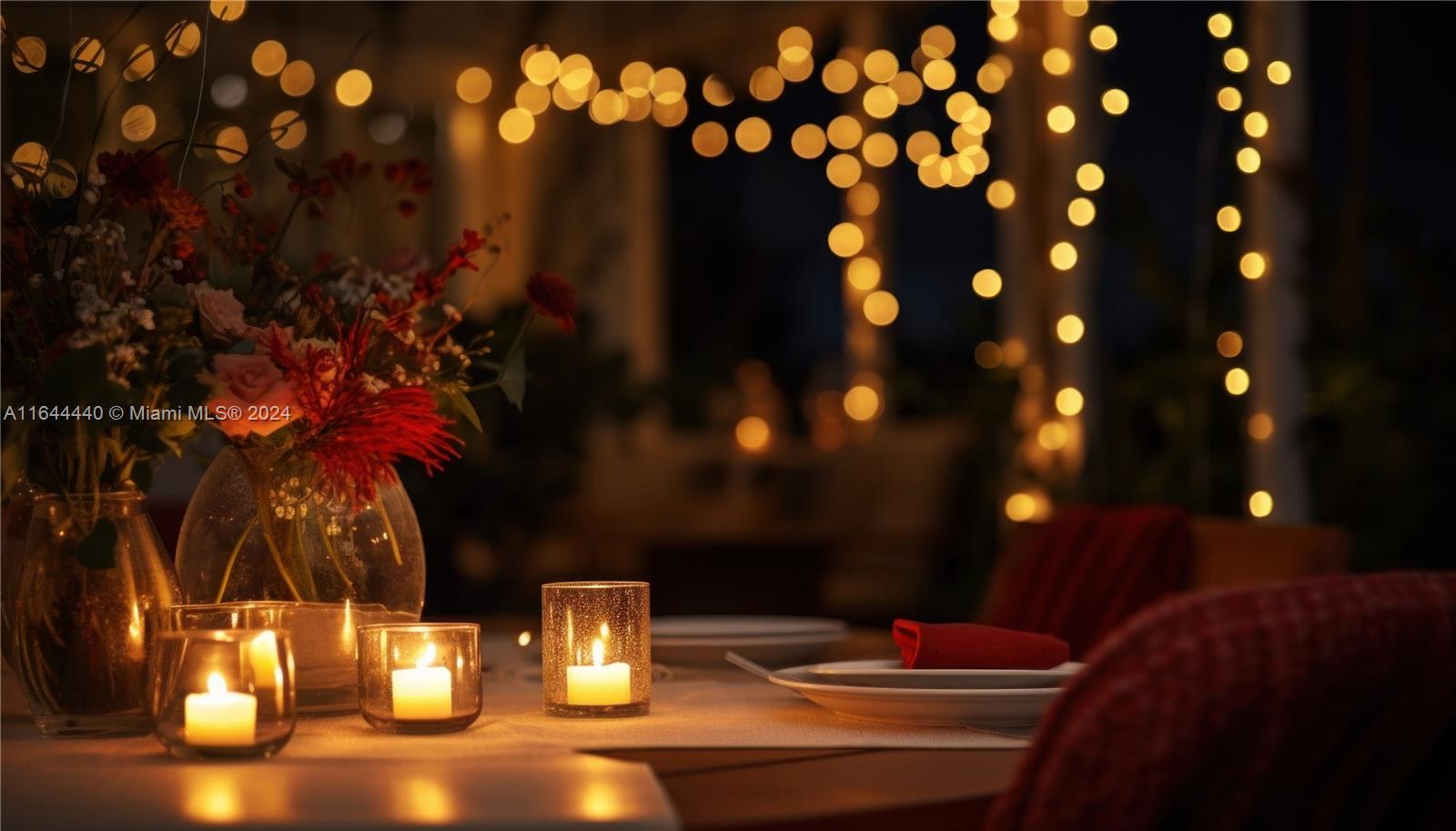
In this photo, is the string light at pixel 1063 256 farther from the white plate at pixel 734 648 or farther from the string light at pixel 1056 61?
the white plate at pixel 734 648

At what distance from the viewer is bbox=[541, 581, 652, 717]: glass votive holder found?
123cm

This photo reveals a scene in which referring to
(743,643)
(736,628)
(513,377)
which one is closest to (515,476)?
(736,628)

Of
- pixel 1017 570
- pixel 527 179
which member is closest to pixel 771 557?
pixel 1017 570

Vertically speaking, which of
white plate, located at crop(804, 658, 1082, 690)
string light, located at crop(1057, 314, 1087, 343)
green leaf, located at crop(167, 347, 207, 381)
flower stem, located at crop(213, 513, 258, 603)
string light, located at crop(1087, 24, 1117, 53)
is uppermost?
string light, located at crop(1087, 24, 1117, 53)

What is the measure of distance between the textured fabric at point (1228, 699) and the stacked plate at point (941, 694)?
0.28 metres

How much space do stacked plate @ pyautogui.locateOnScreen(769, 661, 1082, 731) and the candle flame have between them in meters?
0.28

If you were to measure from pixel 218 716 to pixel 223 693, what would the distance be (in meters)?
0.02

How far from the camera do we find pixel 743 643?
159 cm

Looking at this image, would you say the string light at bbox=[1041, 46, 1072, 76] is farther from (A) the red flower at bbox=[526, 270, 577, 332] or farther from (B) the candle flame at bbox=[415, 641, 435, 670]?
(B) the candle flame at bbox=[415, 641, 435, 670]

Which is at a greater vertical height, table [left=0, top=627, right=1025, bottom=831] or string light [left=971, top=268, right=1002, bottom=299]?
string light [left=971, top=268, right=1002, bottom=299]

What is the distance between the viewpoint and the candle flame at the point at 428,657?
114 cm

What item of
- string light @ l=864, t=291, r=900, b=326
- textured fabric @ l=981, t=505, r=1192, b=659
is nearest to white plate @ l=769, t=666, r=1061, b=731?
textured fabric @ l=981, t=505, r=1192, b=659

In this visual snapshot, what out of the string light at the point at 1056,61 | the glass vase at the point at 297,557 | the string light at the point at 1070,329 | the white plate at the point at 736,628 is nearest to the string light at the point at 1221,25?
the string light at the point at 1056,61

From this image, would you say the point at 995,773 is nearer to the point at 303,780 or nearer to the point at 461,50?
the point at 303,780
